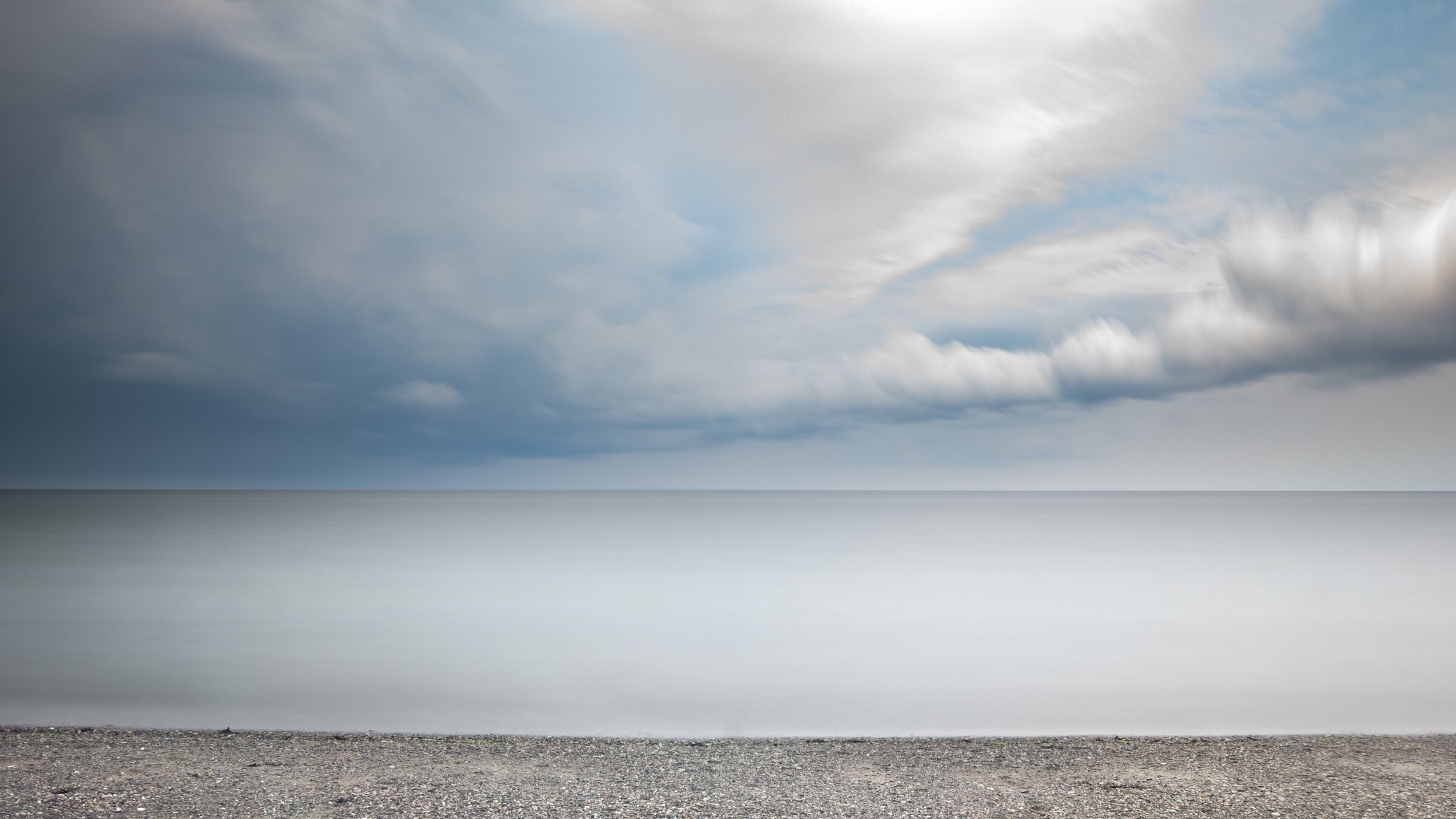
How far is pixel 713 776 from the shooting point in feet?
25.4

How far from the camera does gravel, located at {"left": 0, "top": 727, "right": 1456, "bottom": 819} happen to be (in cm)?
681

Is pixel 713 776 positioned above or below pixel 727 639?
below

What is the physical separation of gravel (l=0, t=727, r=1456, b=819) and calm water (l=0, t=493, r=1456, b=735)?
305 centimetres

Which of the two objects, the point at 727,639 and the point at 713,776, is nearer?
the point at 713,776

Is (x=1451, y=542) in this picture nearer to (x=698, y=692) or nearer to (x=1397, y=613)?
(x=1397, y=613)

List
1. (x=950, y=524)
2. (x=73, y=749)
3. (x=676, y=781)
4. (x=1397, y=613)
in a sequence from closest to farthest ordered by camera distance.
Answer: (x=676, y=781) → (x=73, y=749) → (x=1397, y=613) → (x=950, y=524)

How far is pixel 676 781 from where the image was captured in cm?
754

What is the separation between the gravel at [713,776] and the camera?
268 inches

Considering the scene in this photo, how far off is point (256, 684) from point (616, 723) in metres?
6.64

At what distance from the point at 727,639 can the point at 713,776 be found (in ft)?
44.3

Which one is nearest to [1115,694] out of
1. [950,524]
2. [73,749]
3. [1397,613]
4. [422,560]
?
[73,749]

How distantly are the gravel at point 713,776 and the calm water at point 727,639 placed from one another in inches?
120

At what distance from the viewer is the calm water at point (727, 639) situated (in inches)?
518

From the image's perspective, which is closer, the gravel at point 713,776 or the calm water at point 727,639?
the gravel at point 713,776
